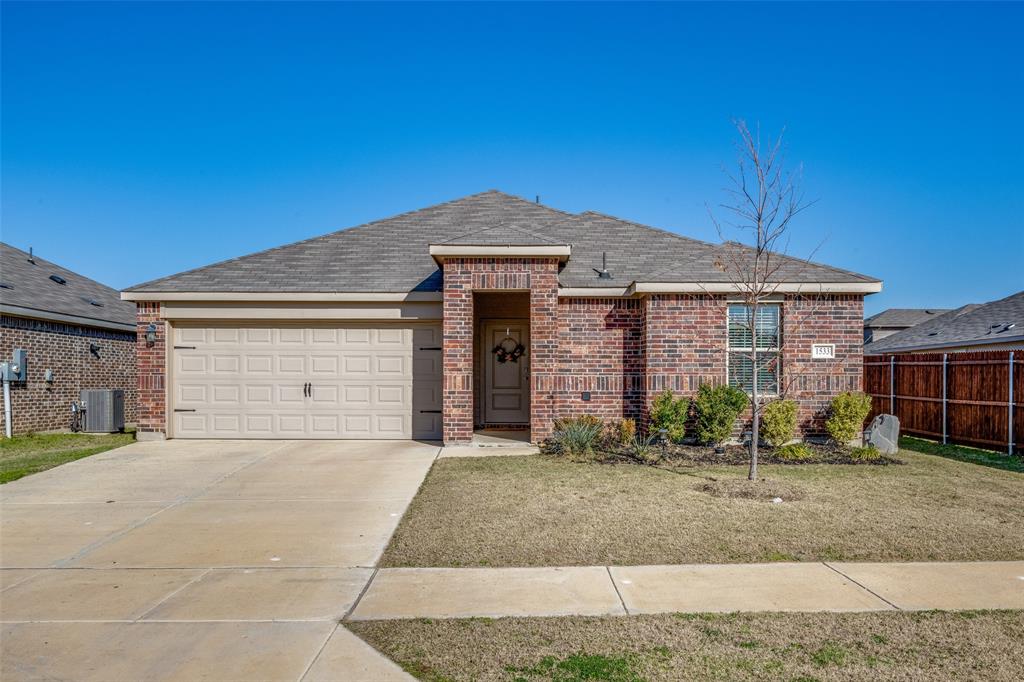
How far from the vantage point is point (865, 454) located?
10516 mm

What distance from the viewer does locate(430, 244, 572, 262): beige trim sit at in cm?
1138

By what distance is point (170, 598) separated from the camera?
4.75 metres

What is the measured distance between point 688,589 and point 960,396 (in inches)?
456

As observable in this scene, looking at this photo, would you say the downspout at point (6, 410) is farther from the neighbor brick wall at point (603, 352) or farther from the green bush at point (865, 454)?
the green bush at point (865, 454)

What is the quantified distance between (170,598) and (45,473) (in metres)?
6.40

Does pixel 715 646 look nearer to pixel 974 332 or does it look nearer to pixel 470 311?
pixel 470 311

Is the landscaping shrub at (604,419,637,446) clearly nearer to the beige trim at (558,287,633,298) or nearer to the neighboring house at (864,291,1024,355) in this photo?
the beige trim at (558,287,633,298)

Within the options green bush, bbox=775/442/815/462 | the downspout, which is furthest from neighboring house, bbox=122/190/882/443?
the downspout

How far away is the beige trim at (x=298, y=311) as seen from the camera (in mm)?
12484

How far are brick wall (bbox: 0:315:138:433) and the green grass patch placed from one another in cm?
1766

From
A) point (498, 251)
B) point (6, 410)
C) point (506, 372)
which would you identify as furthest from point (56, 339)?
point (498, 251)

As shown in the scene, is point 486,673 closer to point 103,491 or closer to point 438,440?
point 103,491

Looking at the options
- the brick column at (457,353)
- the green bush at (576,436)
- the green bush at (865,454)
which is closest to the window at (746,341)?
the green bush at (865,454)

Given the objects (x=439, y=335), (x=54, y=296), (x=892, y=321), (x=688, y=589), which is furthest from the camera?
(x=892, y=321)
